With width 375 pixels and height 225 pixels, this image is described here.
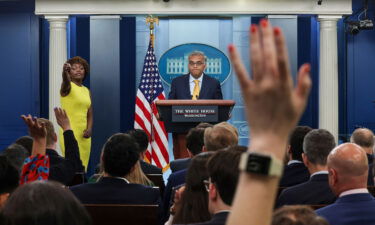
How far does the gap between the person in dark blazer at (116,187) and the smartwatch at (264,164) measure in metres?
2.95

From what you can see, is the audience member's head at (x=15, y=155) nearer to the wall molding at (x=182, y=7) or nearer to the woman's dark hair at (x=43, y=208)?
the woman's dark hair at (x=43, y=208)

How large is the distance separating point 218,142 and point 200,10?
6.35 m

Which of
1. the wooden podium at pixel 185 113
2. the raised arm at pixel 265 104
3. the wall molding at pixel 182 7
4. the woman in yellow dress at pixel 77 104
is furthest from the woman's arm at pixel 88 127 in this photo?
the raised arm at pixel 265 104

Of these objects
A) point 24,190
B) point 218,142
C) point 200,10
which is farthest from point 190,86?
point 24,190

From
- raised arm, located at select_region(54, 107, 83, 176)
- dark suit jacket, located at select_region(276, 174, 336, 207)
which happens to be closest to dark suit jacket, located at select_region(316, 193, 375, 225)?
dark suit jacket, located at select_region(276, 174, 336, 207)

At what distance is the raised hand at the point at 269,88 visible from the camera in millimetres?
1191

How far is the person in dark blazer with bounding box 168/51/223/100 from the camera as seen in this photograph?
328 inches

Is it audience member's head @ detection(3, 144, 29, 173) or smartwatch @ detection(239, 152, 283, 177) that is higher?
smartwatch @ detection(239, 152, 283, 177)

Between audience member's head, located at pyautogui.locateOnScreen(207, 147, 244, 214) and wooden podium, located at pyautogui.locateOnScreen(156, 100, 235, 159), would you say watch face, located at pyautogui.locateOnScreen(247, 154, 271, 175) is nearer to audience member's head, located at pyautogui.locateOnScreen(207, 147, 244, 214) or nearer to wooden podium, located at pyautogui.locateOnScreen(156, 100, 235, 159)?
audience member's head, located at pyautogui.locateOnScreen(207, 147, 244, 214)

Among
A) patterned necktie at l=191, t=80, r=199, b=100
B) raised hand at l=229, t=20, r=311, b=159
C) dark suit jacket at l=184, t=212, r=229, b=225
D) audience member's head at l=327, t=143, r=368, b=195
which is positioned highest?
patterned necktie at l=191, t=80, r=199, b=100

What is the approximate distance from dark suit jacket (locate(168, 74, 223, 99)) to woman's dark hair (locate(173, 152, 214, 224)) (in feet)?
16.5

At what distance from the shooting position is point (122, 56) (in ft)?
37.3

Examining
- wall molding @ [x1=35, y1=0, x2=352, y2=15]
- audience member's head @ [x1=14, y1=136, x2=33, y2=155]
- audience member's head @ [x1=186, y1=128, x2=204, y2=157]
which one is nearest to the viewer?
audience member's head @ [x1=14, y1=136, x2=33, y2=155]

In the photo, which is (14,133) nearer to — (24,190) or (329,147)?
(329,147)
